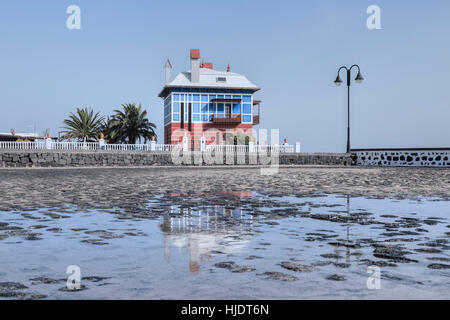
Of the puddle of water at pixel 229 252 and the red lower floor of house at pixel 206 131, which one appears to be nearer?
the puddle of water at pixel 229 252

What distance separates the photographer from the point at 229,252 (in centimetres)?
352

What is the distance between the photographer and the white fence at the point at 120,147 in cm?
2883

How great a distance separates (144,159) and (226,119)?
16790 mm

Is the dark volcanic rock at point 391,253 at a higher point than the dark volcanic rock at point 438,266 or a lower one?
lower

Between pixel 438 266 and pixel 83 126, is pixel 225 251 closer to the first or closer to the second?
pixel 438 266

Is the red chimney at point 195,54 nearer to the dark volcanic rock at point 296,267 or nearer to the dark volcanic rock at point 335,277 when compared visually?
the dark volcanic rock at point 296,267

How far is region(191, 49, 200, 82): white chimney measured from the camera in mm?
43938

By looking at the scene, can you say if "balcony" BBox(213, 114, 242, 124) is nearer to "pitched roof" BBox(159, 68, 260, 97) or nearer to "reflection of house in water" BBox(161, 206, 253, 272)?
"pitched roof" BBox(159, 68, 260, 97)

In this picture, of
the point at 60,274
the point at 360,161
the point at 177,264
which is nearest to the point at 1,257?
the point at 60,274

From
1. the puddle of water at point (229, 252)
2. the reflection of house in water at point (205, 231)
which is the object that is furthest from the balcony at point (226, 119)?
the puddle of water at point (229, 252)

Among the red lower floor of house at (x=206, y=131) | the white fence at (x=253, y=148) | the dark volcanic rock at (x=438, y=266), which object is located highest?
the red lower floor of house at (x=206, y=131)

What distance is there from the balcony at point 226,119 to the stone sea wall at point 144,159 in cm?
1191

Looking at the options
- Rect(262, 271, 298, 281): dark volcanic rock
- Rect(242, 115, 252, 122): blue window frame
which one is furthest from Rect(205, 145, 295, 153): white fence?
Rect(262, 271, 298, 281): dark volcanic rock

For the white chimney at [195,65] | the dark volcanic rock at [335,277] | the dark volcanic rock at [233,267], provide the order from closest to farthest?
the dark volcanic rock at [335,277], the dark volcanic rock at [233,267], the white chimney at [195,65]
